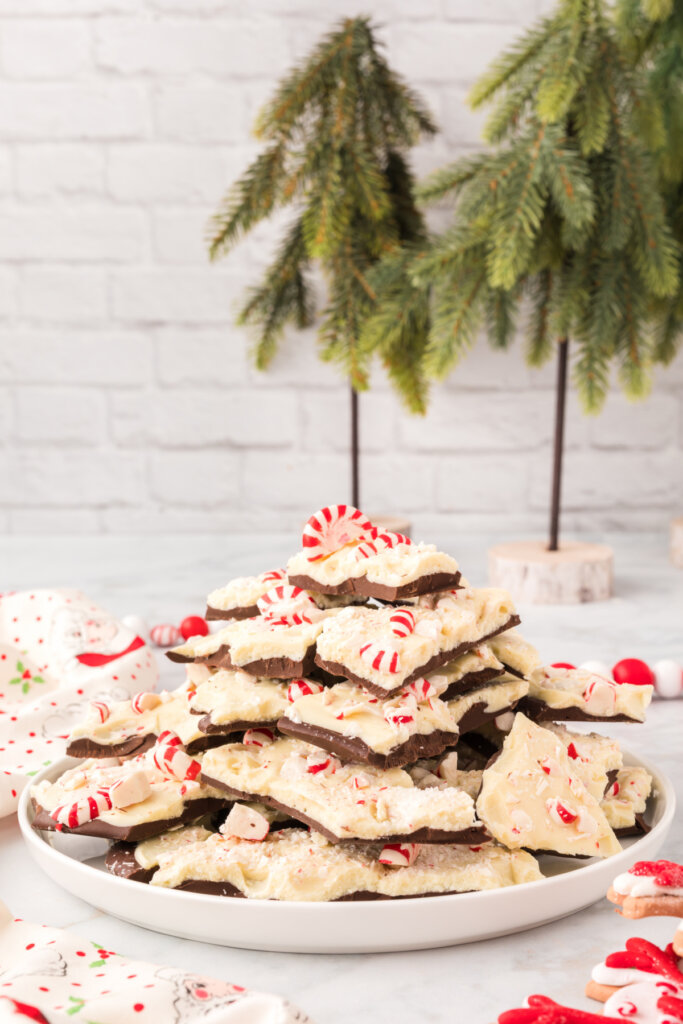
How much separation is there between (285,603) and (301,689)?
0.26 feet

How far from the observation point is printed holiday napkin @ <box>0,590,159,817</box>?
3.43 feet

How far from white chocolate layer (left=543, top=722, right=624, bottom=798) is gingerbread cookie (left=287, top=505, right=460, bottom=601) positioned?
0.14 metres

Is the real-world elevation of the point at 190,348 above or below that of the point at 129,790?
A: above

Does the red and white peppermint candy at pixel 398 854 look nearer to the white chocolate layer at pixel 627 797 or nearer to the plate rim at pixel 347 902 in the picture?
the plate rim at pixel 347 902

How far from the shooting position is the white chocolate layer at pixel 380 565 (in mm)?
713

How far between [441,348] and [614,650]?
461 mm

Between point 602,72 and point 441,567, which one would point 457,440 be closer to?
point 602,72

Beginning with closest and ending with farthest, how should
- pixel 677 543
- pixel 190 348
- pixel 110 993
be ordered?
1. pixel 110 993
2. pixel 677 543
3. pixel 190 348

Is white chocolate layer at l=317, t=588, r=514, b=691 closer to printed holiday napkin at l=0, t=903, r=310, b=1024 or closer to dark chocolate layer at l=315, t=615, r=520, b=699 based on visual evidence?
dark chocolate layer at l=315, t=615, r=520, b=699

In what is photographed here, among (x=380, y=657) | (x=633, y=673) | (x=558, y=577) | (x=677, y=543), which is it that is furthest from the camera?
(x=677, y=543)

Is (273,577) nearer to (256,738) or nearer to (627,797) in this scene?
(256,738)

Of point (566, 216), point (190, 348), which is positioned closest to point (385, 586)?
point (566, 216)

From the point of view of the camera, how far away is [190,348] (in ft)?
6.62

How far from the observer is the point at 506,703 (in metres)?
0.74
